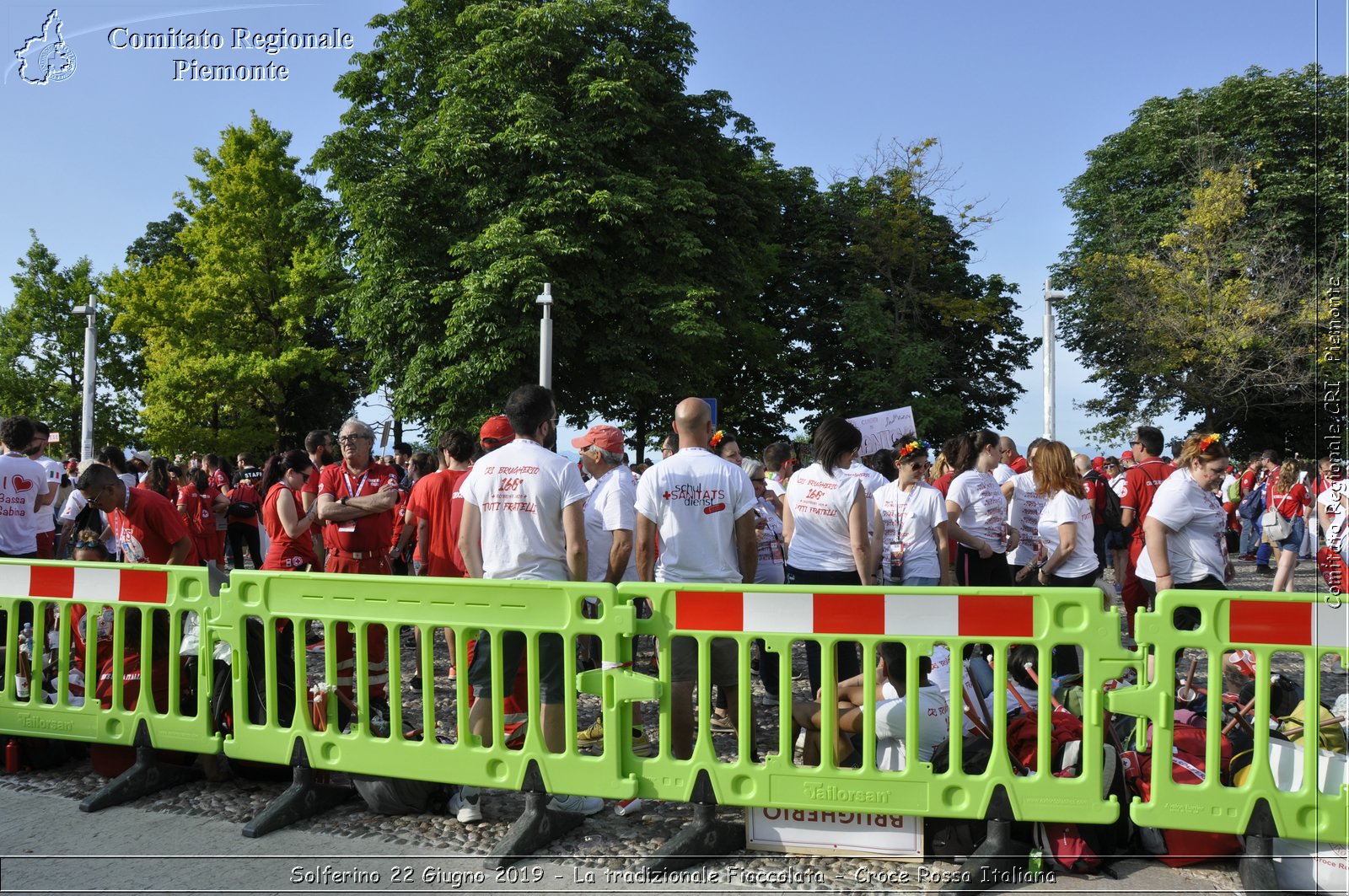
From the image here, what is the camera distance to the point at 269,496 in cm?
671

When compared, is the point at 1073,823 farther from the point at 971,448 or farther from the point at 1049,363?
the point at 1049,363

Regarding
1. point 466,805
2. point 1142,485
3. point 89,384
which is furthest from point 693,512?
point 89,384

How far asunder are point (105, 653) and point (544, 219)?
61.4 feet

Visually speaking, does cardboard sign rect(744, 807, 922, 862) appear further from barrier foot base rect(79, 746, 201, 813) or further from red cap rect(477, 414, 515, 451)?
red cap rect(477, 414, 515, 451)

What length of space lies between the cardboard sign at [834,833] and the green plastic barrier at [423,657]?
1.96ft

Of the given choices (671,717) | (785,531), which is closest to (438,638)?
(785,531)

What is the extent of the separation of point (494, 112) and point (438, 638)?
57.8 feet

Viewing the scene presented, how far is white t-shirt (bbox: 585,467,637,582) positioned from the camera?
543 centimetres

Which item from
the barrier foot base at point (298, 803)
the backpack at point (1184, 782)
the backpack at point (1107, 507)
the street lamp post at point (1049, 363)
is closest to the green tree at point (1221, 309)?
the street lamp post at point (1049, 363)

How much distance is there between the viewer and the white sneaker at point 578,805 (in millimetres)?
4617

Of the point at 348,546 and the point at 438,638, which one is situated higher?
the point at 348,546

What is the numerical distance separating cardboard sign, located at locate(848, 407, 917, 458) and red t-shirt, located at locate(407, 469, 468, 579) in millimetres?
7074

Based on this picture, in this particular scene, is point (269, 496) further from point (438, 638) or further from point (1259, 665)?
point (1259, 665)

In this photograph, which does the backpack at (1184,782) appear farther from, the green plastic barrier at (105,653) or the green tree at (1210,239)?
the green tree at (1210,239)
